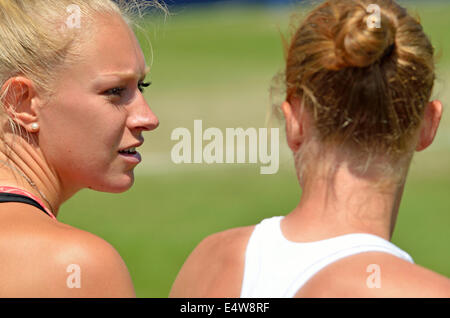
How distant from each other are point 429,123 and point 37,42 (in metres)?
1.53

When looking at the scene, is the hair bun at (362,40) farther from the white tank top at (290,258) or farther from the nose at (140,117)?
the nose at (140,117)

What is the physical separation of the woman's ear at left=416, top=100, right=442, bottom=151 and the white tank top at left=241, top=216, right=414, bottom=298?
0.49 meters

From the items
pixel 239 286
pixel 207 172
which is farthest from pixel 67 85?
pixel 207 172

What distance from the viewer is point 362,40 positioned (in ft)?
7.43

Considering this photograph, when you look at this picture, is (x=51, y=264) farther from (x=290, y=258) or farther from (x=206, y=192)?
(x=206, y=192)

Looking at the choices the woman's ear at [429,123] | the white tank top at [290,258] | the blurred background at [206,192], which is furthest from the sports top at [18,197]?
the woman's ear at [429,123]

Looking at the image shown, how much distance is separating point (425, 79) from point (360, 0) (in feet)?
1.12

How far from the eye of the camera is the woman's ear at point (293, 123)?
2.50 meters

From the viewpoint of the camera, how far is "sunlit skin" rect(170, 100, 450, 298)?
2.14 m

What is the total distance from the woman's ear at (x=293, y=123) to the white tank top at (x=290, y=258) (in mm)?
308

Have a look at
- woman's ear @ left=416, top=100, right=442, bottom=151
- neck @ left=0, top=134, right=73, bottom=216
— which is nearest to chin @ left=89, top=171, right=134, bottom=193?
neck @ left=0, top=134, right=73, bottom=216

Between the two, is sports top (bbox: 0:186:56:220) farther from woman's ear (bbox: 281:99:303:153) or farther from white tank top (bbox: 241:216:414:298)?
woman's ear (bbox: 281:99:303:153)

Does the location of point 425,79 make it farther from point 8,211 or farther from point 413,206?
point 413,206

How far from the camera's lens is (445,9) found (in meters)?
33.2
